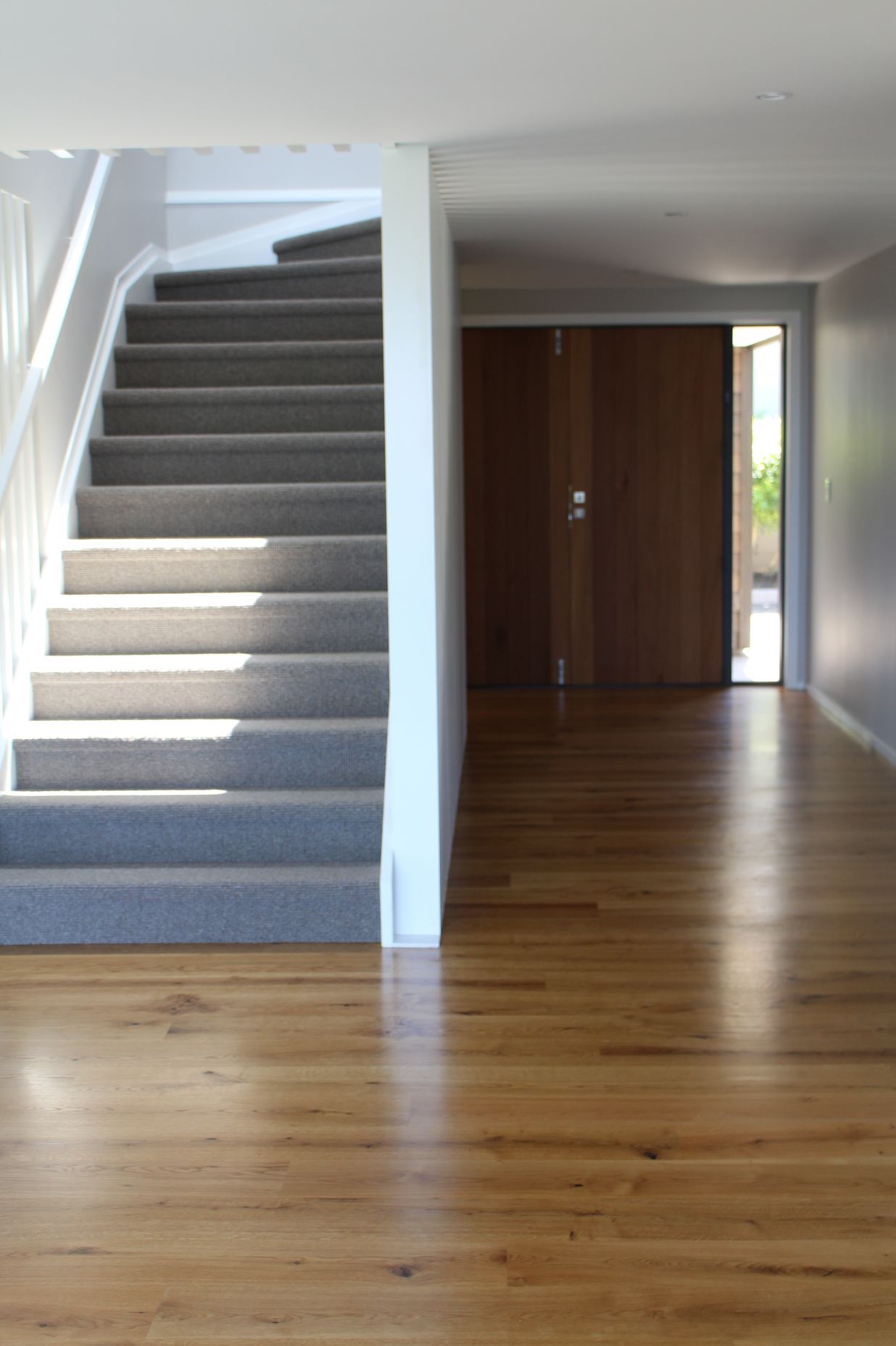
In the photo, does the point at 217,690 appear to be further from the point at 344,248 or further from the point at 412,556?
the point at 344,248

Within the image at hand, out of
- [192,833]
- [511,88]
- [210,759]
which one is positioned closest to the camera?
[511,88]

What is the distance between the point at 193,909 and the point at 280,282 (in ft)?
12.2

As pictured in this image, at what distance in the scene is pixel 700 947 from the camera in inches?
151

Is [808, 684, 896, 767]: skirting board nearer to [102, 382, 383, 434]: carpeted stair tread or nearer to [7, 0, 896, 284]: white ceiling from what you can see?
[7, 0, 896, 284]: white ceiling

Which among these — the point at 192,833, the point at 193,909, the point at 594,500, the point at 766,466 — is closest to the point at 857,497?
the point at 594,500

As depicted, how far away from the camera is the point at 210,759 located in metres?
4.34

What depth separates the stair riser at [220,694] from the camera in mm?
4555

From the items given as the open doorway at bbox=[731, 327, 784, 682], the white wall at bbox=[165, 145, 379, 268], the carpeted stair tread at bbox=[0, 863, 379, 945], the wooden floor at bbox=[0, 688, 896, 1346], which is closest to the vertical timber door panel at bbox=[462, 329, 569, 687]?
the white wall at bbox=[165, 145, 379, 268]

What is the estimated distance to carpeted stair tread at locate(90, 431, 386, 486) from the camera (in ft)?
17.9

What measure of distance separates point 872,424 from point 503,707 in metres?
2.48

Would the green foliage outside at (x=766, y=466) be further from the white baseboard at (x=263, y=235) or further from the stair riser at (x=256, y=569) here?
the stair riser at (x=256, y=569)

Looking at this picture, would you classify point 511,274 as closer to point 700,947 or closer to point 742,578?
point 742,578

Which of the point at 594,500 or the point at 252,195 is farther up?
the point at 252,195

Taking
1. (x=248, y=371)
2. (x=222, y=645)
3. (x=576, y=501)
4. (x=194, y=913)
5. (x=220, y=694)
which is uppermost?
(x=248, y=371)
